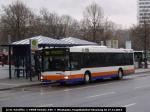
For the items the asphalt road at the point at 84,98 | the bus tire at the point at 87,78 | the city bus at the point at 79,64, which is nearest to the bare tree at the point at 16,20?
the city bus at the point at 79,64

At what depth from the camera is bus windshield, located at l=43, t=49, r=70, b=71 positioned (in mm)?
27422

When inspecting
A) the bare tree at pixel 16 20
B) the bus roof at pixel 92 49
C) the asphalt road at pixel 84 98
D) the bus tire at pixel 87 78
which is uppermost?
the bare tree at pixel 16 20

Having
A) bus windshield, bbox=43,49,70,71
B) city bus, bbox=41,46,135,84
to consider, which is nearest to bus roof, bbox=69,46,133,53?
city bus, bbox=41,46,135,84

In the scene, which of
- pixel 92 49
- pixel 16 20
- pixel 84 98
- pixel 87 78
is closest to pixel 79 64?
pixel 87 78

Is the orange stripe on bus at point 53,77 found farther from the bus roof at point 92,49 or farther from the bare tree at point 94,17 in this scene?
the bare tree at point 94,17

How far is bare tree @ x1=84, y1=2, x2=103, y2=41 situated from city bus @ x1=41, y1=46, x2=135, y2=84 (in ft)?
113

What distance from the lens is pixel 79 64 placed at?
28.7 meters

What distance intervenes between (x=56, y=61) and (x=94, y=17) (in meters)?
44.3

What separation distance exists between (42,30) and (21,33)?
29.4 feet

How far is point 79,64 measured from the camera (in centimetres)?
2870

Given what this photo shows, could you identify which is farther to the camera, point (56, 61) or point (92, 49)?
point (92, 49)

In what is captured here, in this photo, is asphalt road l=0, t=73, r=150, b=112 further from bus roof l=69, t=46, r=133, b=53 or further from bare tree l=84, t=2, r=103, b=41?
bare tree l=84, t=2, r=103, b=41

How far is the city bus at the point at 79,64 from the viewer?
90.1 ft

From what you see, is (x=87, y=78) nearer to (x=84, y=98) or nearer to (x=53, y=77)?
(x=53, y=77)
